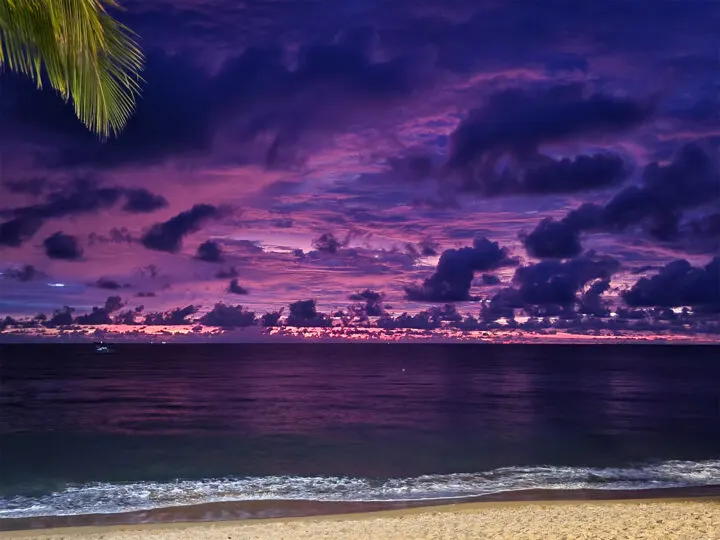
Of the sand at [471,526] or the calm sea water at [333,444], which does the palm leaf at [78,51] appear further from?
the calm sea water at [333,444]

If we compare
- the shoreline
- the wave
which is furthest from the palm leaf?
the wave

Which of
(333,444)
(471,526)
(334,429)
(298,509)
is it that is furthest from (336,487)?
(334,429)

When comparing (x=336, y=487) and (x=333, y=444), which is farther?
(x=333, y=444)

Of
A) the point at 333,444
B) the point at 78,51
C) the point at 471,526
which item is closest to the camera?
the point at 78,51

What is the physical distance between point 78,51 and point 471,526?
36.5 ft

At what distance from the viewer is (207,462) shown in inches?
894

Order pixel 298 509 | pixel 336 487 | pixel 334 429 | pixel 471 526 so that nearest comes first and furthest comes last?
pixel 471 526 → pixel 298 509 → pixel 336 487 → pixel 334 429

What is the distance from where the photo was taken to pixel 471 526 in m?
13.0

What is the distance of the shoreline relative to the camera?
1436 cm

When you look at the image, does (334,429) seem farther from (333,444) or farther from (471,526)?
(471,526)

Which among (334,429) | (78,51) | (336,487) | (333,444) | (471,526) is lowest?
(334,429)

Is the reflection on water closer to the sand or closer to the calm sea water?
the calm sea water

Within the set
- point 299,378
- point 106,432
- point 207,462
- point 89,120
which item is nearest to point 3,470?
point 207,462

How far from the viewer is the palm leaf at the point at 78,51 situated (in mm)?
5191
